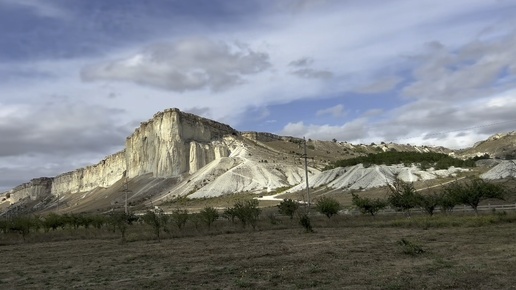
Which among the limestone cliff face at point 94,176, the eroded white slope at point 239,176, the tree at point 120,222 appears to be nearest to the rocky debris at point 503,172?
the eroded white slope at point 239,176

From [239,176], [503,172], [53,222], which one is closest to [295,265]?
[53,222]

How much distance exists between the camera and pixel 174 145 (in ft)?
435

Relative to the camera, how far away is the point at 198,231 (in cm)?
3706

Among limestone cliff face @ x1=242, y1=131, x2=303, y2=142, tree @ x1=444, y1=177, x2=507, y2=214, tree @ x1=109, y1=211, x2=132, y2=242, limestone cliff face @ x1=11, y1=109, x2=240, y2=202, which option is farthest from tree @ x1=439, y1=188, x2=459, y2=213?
limestone cliff face @ x1=242, y1=131, x2=303, y2=142

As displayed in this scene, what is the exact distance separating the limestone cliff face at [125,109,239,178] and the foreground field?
10507 centimetres

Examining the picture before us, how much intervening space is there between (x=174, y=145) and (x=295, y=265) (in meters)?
118

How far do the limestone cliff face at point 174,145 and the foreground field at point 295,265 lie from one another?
10507 centimetres

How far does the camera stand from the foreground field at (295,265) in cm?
1347

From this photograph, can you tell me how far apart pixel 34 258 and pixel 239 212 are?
17.3m

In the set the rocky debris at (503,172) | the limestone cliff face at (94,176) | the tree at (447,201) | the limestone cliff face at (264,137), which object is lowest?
the tree at (447,201)

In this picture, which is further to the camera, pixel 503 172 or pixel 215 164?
pixel 215 164

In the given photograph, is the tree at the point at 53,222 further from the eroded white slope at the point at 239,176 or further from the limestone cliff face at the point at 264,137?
the limestone cliff face at the point at 264,137

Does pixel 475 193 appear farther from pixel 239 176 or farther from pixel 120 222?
pixel 239 176

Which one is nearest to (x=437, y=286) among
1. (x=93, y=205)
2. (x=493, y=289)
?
(x=493, y=289)
